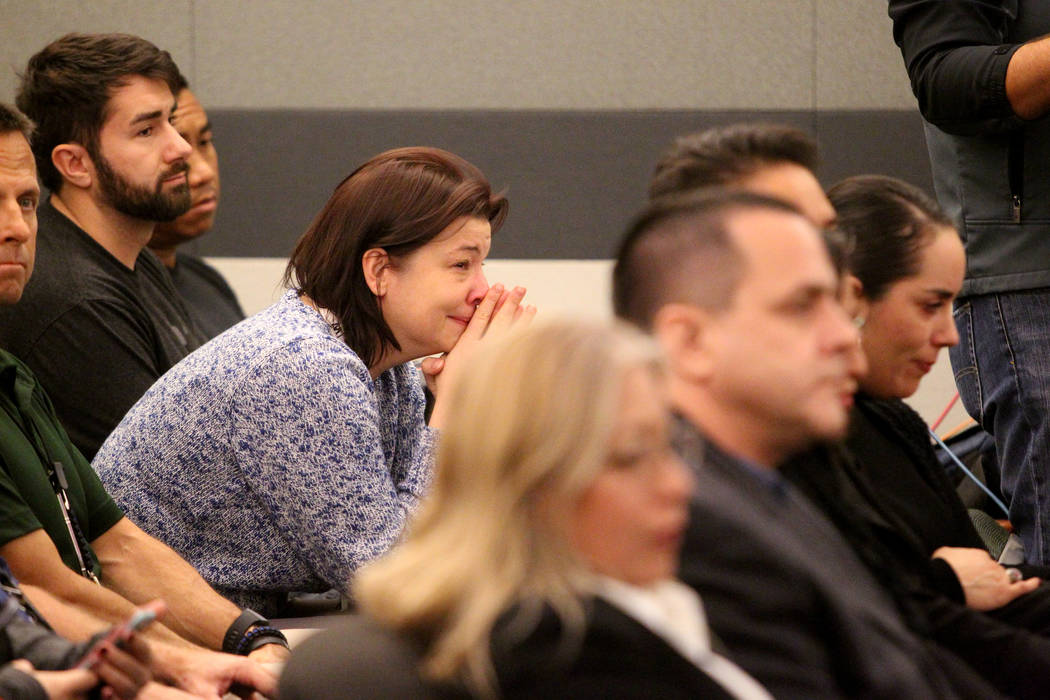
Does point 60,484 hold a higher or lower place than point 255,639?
higher

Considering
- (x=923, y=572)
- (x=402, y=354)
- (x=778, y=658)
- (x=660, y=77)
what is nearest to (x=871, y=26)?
(x=660, y=77)

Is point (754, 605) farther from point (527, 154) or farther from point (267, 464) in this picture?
point (527, 154)

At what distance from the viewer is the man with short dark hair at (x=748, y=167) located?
1.55 m

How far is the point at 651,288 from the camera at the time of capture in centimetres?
119

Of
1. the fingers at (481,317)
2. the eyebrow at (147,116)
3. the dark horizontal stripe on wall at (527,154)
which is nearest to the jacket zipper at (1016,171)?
the fingers at (481,317)

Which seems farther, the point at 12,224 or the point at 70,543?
the point at 12,224

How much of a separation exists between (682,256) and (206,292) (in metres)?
2.35

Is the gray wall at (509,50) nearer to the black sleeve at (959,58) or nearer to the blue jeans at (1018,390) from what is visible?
the black sleeve at (959,58)

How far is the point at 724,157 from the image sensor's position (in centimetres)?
158

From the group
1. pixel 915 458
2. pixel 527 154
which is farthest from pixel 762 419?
pixel 527 154

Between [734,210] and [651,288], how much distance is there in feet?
0.33

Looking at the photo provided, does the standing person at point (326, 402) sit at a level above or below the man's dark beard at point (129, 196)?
below

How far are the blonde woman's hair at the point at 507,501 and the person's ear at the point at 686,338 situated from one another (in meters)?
0.24

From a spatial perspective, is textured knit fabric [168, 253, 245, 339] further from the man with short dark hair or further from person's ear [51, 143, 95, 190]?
the man with short dark hair
